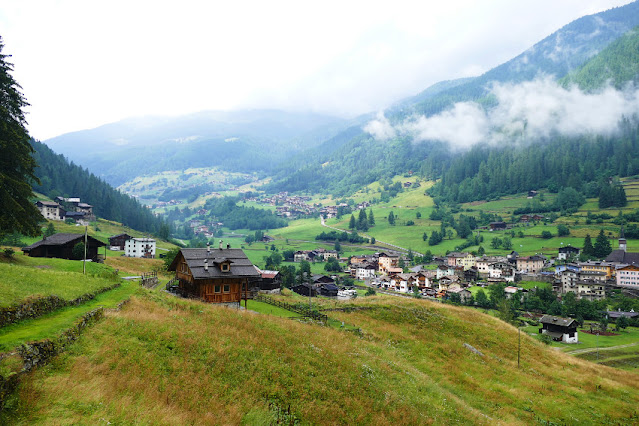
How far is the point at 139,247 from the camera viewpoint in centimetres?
10794

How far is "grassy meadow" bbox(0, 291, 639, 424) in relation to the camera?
14.5 m

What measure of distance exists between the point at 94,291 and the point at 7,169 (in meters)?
13.7

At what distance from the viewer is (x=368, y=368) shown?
2494cm

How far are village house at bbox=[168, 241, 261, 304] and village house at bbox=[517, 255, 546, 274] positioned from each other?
124715 millimetres

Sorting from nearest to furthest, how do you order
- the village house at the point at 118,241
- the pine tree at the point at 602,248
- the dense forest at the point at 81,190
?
the village house at the point at 118,241 → the pine tree at the point at 602,248 → the dense forest at the point at 81,190

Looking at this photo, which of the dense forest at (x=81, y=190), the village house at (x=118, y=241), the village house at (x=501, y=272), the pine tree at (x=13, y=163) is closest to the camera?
the pine tree at (x=13, y=163)

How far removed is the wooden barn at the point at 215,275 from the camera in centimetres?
3909

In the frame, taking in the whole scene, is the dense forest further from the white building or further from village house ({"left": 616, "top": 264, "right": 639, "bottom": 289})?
village house ({"left": 616, "top": 264, "right": 639, "bottom": 289})

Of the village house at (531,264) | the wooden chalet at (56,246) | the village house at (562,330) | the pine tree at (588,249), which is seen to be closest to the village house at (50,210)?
the wooden chalet at (56,246)

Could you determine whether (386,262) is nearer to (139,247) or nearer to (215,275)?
(139,247)

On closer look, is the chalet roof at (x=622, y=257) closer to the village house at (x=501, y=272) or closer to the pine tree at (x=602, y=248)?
the pine tree at (x=602, y=248)

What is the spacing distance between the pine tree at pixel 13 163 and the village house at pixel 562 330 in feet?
304

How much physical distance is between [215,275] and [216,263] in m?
1.58

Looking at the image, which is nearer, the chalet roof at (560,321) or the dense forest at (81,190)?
the chalet roof at (560,321)
